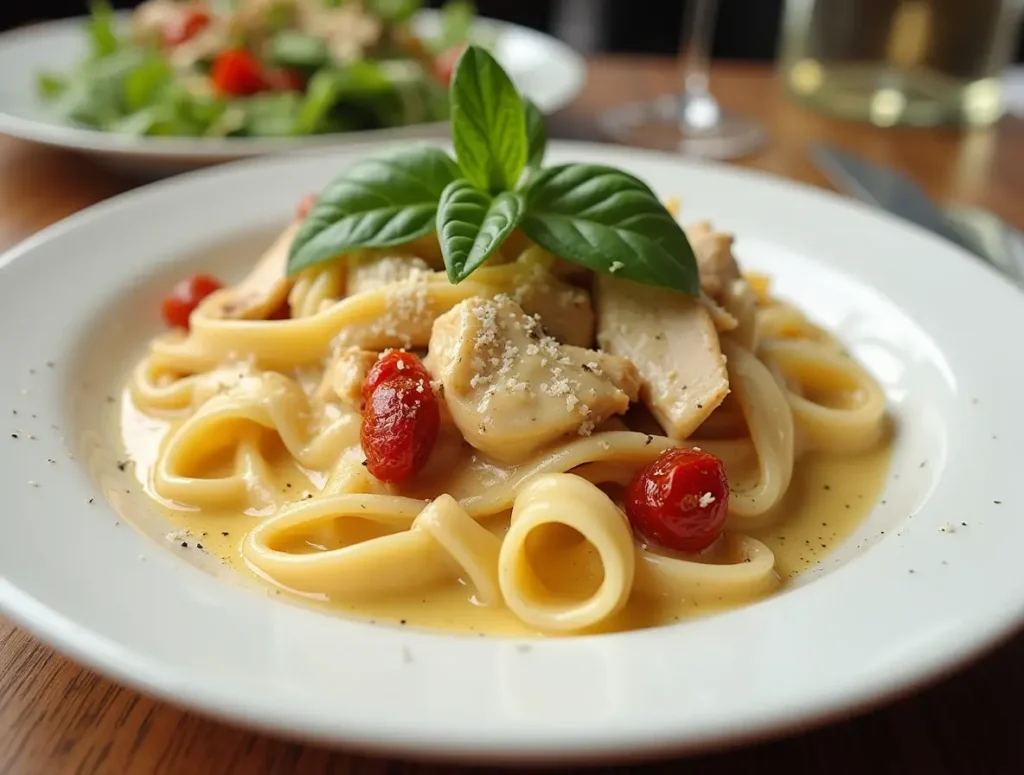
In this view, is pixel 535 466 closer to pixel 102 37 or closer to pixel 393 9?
pixel 393 9

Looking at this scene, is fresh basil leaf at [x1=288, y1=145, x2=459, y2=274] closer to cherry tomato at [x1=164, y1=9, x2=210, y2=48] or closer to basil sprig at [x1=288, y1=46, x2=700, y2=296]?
basil sprig at [x1=288, y1=46, x2=700, y2=296]

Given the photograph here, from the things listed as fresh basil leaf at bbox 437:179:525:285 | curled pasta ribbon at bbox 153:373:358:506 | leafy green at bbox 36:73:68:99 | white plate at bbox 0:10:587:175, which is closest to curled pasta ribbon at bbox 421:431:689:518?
curled pasta ribbon at bbox 153:373:358:506

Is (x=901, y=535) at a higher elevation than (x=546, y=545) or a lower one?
higher

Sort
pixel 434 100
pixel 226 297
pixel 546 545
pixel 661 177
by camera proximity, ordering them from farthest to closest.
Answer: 1. pixel 434 100
2. pixel 661 177
3. pixel 226 297
4. pixel 546 545

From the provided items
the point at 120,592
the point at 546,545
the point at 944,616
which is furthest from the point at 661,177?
the point at 120,592

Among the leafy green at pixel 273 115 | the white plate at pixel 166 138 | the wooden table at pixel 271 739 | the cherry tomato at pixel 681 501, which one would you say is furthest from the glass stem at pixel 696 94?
the wooden table at pixel 271 739

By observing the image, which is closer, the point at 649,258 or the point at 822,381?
the point at 649,258

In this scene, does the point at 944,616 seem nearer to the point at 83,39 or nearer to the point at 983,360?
the point at 983,360
